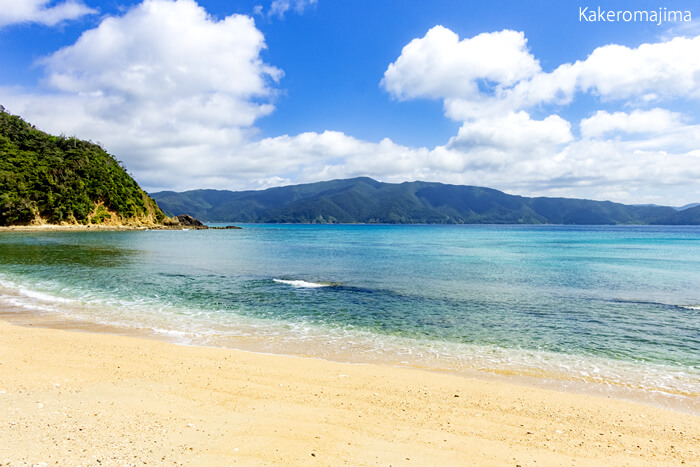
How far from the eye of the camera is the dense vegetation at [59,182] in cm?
9356

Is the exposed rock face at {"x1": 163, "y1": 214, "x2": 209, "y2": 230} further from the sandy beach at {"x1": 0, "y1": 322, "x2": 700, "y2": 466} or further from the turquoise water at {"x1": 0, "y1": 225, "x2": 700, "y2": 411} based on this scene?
→ the sandy beach at {"x1": 0, "y1": 322, "x2": 700, "y2": 466}

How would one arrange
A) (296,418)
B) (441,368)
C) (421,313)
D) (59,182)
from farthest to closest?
(59,182) < (421,313) < (441,368) < (296,418)

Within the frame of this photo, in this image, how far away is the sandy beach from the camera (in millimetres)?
5441

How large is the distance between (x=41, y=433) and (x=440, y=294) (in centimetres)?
1921

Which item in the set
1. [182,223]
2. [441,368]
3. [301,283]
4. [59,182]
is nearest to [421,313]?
[441,368]

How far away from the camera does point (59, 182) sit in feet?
340

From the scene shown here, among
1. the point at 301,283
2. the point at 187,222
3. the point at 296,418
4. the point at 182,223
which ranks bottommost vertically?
the point at 301,283

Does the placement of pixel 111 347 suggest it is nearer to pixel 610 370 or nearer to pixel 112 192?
pixel 610 370

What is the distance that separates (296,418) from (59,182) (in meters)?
129

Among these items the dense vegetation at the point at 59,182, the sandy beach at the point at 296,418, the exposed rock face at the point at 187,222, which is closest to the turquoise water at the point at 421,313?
the sandy beach at the point at 296,418

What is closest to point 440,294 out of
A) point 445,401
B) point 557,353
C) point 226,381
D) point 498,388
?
point 557,353

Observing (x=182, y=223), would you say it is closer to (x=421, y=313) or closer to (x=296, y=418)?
(x=421, y=313)

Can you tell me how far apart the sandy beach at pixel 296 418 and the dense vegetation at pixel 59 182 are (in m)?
113

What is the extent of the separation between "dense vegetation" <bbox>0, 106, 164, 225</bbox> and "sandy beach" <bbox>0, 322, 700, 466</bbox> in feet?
371
